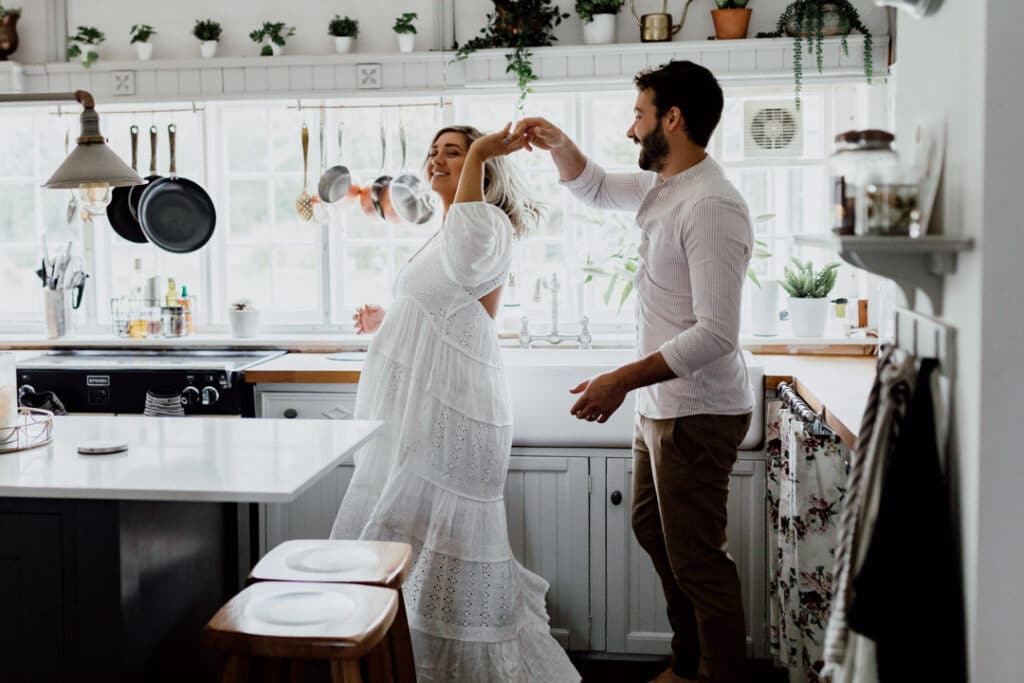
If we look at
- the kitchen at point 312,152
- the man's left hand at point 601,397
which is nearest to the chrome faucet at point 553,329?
the kitchen at point 312,152

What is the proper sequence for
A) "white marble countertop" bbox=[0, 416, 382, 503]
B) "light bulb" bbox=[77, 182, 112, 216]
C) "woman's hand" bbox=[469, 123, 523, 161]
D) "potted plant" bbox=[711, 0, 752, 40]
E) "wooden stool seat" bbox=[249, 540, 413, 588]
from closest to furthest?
"white marble countertop" bbox=[0, 416, 382, 503] → "wooden stool seat" bbox=[249, 540, 413, 588] → "light bulb" bbox=[77, 182, 112, 216] → "woman's hand" bbox=[469, 123, 523, 161] → "potted plant" bbox=[711, 0, 752, 40]

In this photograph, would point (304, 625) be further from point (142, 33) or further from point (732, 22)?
point (142, 33)

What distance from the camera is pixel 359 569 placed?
2129 millimetres

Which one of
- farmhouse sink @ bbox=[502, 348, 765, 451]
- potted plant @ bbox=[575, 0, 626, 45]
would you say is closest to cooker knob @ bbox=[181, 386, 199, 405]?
farmhouse sink @ bbox=[502, 348, 765, 451]

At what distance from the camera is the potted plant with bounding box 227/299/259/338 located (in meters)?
4.03

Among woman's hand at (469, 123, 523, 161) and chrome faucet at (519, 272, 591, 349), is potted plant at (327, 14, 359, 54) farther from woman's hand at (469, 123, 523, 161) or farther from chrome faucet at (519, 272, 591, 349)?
woman's hand at (469, 123, 523, 161)

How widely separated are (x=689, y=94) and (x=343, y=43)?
6.20 ft

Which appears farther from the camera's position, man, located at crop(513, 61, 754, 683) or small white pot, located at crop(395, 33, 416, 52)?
small white pot, located at crop(395, 33, 416, 52)

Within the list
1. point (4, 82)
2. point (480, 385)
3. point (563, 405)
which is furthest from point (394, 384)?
point (4, 82)

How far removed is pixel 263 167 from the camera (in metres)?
4.15

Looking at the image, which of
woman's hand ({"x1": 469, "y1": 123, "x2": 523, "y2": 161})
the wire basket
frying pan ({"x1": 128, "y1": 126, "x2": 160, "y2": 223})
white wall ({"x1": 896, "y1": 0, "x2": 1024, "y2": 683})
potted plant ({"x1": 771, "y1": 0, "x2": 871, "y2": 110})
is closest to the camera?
Answer: white wall ({"x1": 896, "y1": 0, "x2": 1024, "y2": 683})

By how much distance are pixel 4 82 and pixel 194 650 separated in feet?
8.84

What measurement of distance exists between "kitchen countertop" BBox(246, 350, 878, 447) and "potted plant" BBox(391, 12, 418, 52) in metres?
1.21

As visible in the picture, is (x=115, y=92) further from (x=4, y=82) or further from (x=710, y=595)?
(x=710, y=595)
